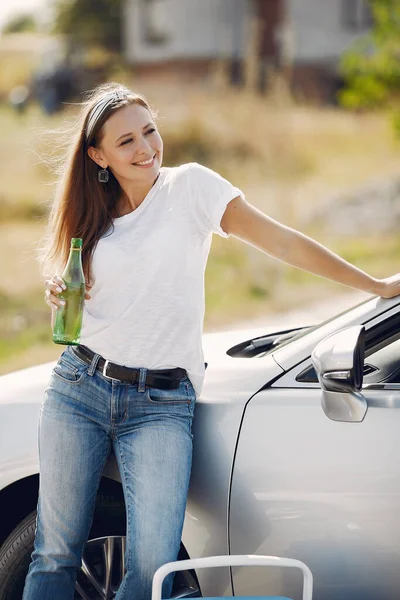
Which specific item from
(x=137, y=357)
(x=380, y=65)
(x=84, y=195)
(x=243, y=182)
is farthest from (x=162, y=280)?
(x=243, y=182)

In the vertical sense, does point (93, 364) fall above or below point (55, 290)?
→ below

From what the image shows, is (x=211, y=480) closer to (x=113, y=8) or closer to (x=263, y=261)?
(x=263, y=261)

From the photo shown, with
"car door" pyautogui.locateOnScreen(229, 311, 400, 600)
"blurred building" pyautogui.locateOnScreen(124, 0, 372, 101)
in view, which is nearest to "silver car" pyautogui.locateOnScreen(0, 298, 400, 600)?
"car door" pyautogui.locateOnScreen(229, 311, 400, 600)

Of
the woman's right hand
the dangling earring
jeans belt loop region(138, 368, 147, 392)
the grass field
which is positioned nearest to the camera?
jeans belt loop region(138, 368, 147, 392)

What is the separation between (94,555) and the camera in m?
3.18

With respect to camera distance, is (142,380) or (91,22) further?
(91,22)

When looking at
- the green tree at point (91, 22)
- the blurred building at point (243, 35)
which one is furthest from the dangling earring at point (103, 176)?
the green tree at point (91, 22)

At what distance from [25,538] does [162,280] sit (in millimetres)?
933

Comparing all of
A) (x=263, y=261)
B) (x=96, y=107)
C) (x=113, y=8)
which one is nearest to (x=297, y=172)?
(x=263, y=261)

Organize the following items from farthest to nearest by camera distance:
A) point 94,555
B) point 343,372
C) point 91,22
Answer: point 91,22, point 94,555, point 343,372

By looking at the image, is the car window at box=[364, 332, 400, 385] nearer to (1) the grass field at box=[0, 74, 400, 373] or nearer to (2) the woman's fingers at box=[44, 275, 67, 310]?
(2) the woman's fingers at box=[44, 275, 67, 310]

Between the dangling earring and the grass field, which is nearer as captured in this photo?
the dangling earring

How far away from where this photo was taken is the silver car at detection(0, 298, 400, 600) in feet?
9.30

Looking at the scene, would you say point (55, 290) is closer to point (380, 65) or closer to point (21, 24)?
point (380, 65)
